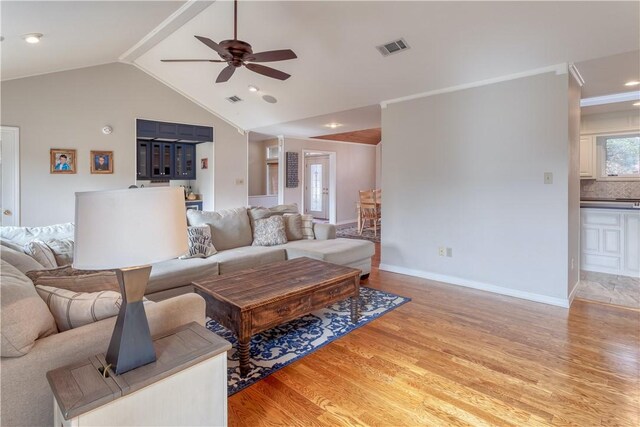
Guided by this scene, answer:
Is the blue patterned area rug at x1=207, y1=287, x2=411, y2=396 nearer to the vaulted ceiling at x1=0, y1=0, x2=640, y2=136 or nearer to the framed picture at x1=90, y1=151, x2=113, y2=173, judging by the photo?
the vaulted ceiling at x1=0, y1=0, x2=640, y2=136

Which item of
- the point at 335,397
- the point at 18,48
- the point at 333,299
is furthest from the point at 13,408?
the point at 18,48

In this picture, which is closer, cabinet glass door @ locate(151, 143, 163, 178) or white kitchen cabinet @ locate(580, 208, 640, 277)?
white kitchen cabinet @ locate(580, 208, 640, 277)

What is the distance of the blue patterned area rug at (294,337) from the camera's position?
2201 millimetres

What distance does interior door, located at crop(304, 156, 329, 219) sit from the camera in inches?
390

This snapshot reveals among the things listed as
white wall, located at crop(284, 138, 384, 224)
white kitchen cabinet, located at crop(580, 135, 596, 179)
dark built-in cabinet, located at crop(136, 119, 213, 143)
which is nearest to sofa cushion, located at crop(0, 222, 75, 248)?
dark built-in cabinet, located at crop(136, 119, 213, 143)

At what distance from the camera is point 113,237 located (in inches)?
42.9

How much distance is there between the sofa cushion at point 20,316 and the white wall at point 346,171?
6939mm

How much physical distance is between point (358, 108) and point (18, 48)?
3951 millimetres

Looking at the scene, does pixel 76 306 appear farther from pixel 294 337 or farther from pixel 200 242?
pixel 200 242

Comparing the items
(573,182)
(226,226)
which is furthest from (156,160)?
(573,182)

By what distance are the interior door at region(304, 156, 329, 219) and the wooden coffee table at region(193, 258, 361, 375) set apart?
6.86 metres

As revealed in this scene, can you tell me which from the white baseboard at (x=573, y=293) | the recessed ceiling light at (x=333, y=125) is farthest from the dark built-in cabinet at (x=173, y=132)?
the white baseboard at (x=573, y=293)

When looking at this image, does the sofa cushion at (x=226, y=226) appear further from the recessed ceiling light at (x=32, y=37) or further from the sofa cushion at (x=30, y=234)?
the recessed ceiling light at (x=32, y=37)

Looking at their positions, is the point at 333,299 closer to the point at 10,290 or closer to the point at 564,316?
the point at 10,290
